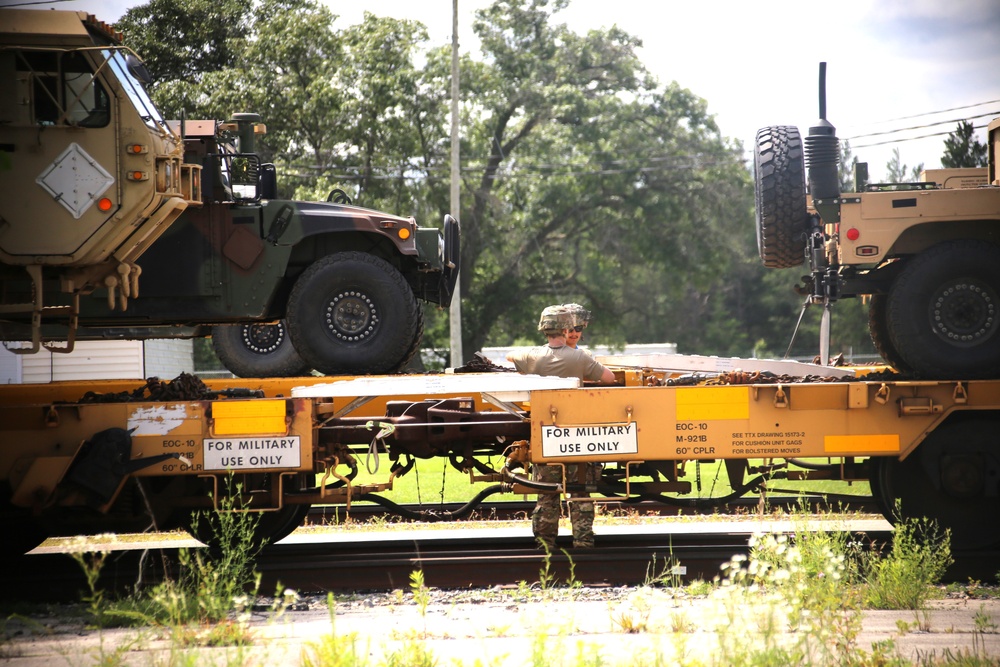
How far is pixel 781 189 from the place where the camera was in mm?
8062

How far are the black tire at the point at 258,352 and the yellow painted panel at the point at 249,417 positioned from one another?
3004 millimetres

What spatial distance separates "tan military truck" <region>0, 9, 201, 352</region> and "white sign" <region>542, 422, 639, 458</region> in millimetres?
3064

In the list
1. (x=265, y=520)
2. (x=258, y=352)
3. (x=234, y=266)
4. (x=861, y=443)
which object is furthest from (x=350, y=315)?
(x=861, y=443)

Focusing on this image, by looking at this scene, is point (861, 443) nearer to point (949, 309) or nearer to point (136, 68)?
point (949, 309)

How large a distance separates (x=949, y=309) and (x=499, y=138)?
2454 cm

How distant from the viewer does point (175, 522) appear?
7.72m

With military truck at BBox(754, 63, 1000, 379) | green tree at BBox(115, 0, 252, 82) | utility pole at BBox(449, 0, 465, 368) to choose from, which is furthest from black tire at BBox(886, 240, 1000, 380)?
green tree at BBox(115, 0, 252, 82)

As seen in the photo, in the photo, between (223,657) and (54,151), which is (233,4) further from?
(223,657)

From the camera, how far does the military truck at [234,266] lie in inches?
273

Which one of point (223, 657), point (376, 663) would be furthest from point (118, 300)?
point (376, 663)

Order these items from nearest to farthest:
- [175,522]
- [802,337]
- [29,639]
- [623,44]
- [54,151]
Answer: [29,639], [54,151], [175,522], [623,44], [802,337]

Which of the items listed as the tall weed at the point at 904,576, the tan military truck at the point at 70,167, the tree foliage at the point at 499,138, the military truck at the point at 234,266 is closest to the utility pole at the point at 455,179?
the tree foliage at the point at 499,138

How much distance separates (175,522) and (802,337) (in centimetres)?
4591

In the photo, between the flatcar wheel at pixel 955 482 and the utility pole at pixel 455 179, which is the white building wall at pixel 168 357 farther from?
the flatcar wheel at pixel 955 482
